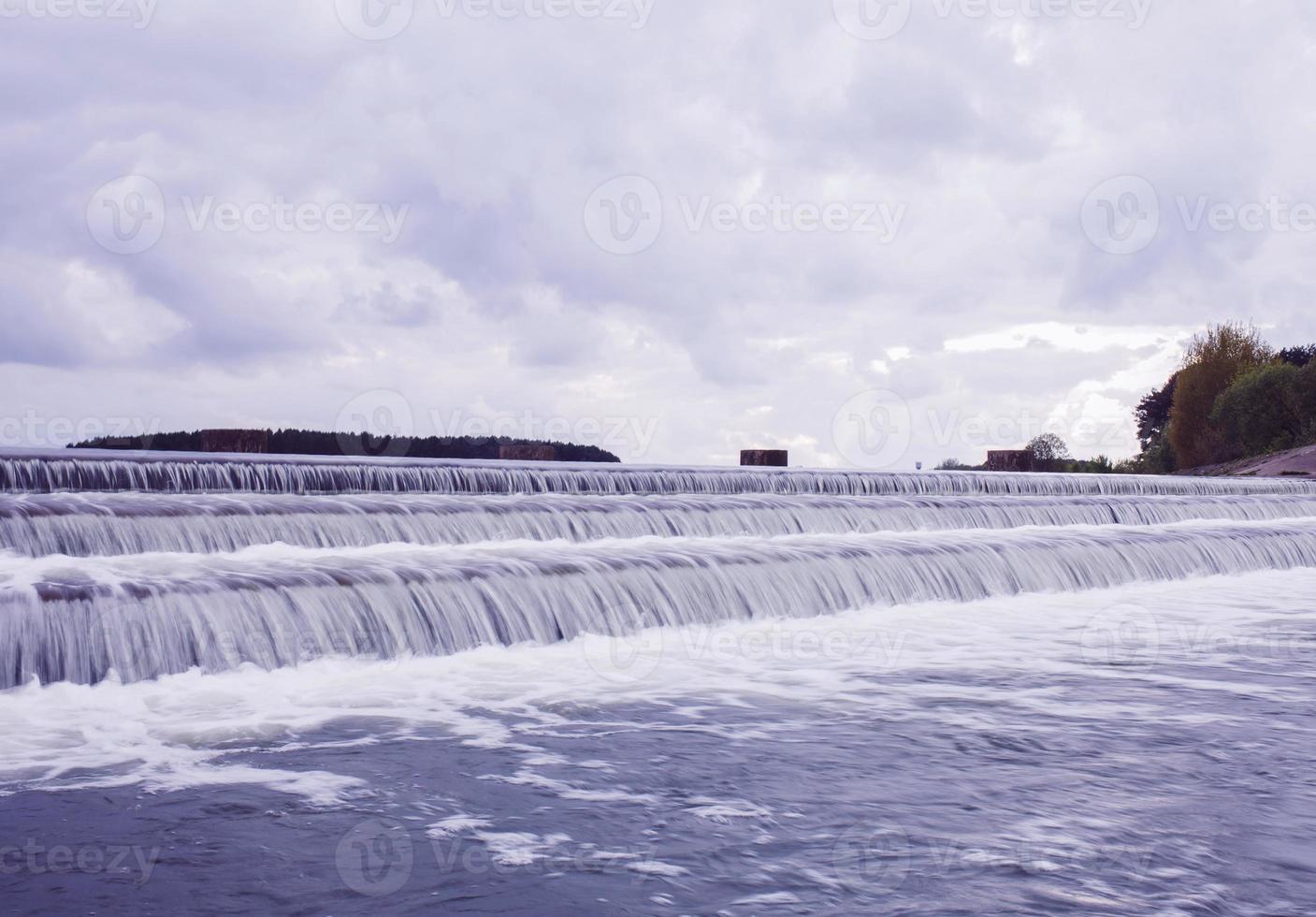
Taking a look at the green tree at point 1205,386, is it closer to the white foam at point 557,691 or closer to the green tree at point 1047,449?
the green tree at point 1047,449

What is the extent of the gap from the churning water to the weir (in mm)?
40

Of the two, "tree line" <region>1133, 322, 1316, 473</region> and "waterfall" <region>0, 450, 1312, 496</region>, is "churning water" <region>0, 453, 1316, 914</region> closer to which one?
"waterfall" <region>0, 450, 1312, 496</region>

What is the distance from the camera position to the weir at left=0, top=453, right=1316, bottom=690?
27.0ft

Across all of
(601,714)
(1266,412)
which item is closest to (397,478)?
(601,714)

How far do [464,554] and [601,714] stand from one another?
14.9ft

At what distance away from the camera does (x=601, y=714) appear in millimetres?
7320

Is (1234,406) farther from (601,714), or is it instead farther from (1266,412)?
(601,714)

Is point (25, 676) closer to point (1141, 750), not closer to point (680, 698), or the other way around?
point (680, 698)

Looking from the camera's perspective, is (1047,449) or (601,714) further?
(1047,449)

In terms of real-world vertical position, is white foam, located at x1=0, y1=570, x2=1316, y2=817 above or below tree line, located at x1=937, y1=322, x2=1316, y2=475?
below

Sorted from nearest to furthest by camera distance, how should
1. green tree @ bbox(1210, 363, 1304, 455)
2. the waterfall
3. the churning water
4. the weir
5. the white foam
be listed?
the churning water, the white foam, the weir, the waterfall, green tree @ bbox(1210, 363, 1304, 455)

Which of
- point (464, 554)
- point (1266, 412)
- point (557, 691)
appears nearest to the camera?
point (557, 691)

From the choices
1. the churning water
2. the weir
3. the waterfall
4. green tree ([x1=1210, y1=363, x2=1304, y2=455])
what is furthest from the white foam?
green tree ([x1=1210, y1=363, x2=1304, y2=455])

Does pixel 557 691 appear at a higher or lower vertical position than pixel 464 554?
lower
